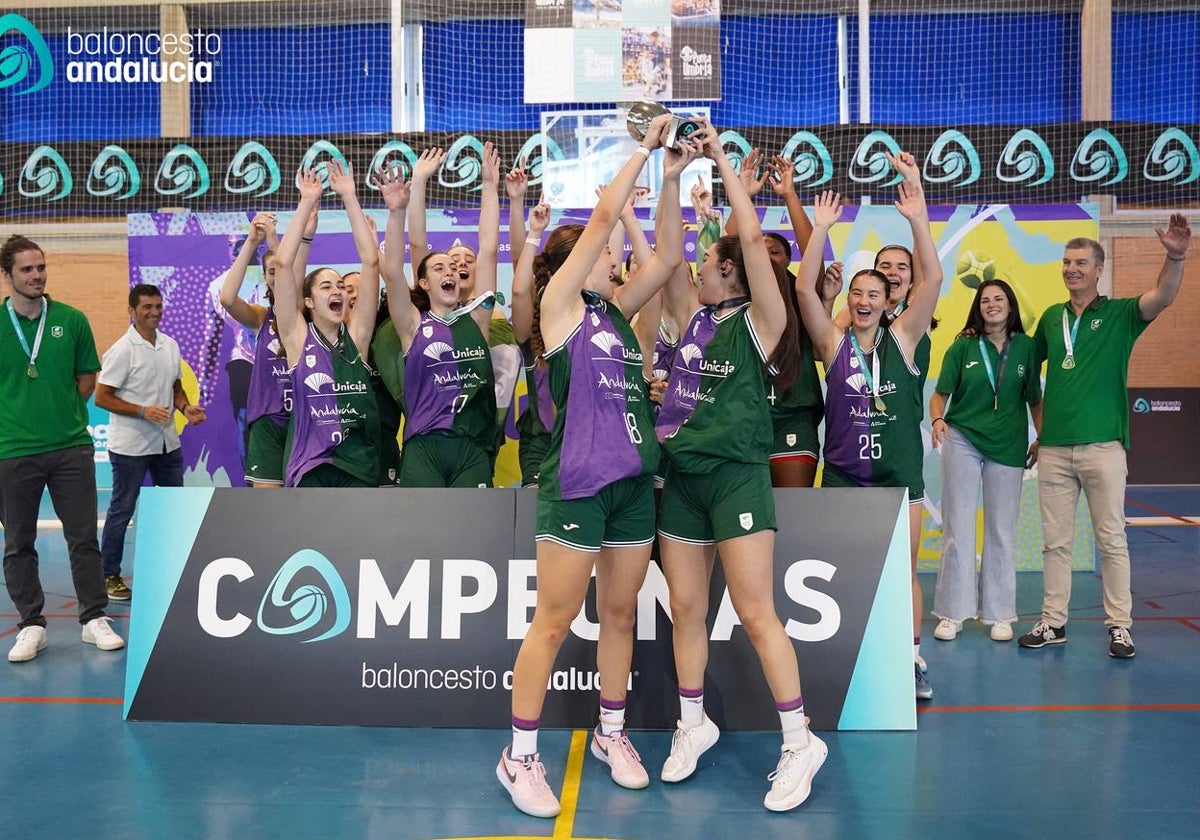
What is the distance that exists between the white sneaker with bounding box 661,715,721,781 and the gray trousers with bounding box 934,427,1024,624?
2427 mm

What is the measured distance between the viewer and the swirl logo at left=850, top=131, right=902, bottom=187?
9.95 meters

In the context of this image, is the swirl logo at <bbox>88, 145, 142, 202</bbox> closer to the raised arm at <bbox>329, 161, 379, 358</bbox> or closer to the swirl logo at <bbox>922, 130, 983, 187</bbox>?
the raised arm at <bbox>329, 161, 379, 358</bbox>

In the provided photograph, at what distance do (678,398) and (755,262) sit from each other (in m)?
0.56

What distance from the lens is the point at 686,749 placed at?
11.5 ft

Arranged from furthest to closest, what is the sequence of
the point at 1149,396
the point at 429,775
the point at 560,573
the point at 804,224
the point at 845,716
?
the point at 1149,396 < the point at 804,224 < the point at 845,716 < the point at 429,775 < the point at 560,573

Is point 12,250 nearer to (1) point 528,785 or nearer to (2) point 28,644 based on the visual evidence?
(2) point 28,644

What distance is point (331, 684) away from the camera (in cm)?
405

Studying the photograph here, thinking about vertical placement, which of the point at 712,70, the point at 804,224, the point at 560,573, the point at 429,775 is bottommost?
the point at 429,775

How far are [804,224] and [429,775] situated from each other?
2.90 meters

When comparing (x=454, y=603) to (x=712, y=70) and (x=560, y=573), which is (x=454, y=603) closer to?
(x=560, y=573)

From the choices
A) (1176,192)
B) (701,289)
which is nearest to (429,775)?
(701,289)

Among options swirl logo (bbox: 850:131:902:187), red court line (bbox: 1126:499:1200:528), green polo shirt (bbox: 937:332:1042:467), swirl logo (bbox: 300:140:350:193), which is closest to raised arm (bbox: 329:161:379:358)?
green polo shirt (bbox: 937:332:1042:467)

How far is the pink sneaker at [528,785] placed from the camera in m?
3.17

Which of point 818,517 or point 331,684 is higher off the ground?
point 818,517
